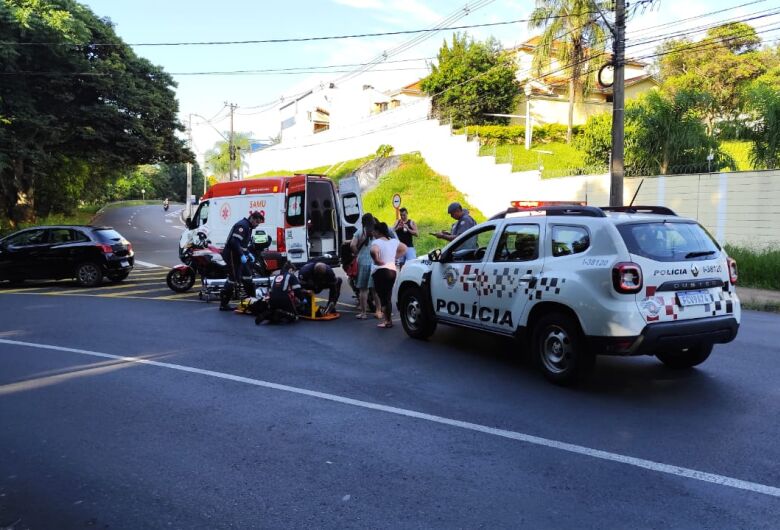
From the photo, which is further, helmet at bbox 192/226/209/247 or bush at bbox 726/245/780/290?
helmet at bbox 192/226/209/247

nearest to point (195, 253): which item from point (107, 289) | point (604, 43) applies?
point (107, 289)

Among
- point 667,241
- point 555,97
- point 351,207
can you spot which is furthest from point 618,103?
point 555,97

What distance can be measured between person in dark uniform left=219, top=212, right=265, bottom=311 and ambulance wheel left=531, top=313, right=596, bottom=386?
662 cm

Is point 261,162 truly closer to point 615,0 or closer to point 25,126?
point 25,126

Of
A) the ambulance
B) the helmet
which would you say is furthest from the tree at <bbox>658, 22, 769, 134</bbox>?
the helmet

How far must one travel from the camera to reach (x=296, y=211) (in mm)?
14781

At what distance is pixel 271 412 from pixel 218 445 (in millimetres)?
820

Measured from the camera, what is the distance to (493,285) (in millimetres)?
6934

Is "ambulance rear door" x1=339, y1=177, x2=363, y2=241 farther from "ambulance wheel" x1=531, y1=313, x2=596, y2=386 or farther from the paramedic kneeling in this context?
"ambulance wheel" x1=531, y1=313, x2=596, y2=386

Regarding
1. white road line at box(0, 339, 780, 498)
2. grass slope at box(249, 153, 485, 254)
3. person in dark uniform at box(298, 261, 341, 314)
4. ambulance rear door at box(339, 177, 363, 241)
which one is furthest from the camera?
grass slope at box(249, 153, 485, 254)

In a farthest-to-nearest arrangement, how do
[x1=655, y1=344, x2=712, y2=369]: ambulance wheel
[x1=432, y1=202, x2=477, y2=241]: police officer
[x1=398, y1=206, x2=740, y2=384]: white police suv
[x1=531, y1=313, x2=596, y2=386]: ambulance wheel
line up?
[x1=432, y1=202, x2=477, y2=241]: police officer < [x1=655, y1=344, x2=712, y2=369]: ambulance wheel < [x1=531, y1=313, x2=596, y2=386]: ambulance wheel < [x1=398, y1=206, x2=740, y2=384]: white police suv

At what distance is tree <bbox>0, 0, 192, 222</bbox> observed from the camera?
23.2 metres

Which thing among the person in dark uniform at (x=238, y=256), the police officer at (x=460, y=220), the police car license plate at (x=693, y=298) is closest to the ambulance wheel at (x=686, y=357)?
the police car license plate at (x=693, y=298)

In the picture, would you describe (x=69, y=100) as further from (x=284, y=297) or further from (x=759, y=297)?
(x=759, y=297)
